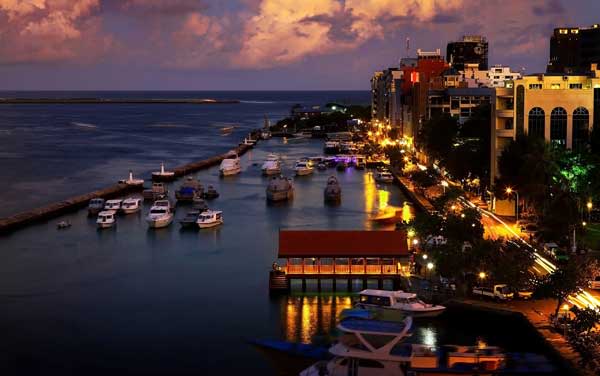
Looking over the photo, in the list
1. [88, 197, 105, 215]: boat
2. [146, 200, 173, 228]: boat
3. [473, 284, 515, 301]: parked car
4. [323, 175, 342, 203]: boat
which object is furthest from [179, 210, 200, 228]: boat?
[473, 284, 515, 301]: parked car

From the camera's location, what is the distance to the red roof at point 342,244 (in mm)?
28938

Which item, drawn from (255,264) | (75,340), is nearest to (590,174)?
(255,264)

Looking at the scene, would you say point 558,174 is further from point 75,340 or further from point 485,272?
point 75,340

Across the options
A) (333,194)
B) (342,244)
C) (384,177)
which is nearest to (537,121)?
(333,194)

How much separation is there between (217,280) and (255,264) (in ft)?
9.13

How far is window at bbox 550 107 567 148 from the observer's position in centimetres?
4125

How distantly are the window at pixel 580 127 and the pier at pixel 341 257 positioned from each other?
608 inches

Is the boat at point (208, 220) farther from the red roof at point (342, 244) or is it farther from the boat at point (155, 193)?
the red roof at point (342, 244)

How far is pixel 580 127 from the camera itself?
4119cm

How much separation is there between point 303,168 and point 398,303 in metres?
43.5

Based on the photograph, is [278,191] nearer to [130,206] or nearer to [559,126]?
[130,206]

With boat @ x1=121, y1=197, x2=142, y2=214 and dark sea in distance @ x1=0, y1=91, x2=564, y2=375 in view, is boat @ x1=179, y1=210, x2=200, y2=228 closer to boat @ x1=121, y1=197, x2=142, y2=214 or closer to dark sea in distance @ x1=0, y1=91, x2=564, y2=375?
dark sea in distance @ x1=0, y1=91, x2=564, y2=375

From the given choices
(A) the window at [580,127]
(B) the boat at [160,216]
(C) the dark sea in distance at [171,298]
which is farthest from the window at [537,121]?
(B) the boat at [160,216]

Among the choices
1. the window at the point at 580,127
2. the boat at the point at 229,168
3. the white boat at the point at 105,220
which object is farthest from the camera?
the boat at the point at 229,168
